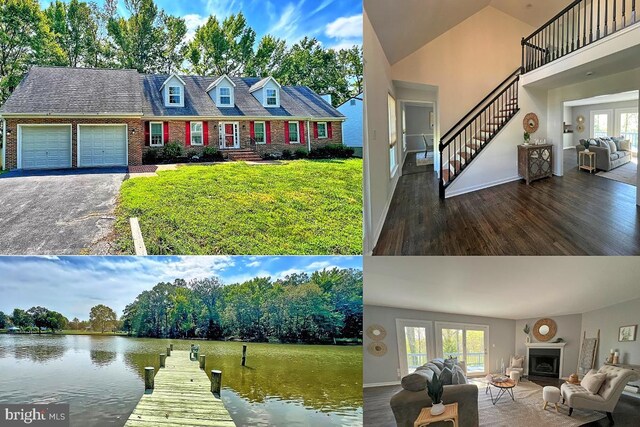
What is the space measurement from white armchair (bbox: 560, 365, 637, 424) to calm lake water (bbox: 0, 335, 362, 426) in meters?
1.56

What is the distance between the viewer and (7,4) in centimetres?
498

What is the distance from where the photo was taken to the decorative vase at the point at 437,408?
3848 mm

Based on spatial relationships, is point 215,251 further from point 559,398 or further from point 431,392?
point 559,398

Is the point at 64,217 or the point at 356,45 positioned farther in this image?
the point at 64,217

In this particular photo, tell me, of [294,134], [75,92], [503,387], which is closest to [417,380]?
[503,387]

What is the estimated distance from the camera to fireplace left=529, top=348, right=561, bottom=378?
153 inches

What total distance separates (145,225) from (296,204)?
1.43m

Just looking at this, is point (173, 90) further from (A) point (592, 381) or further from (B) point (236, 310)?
(A) point (592, 381)

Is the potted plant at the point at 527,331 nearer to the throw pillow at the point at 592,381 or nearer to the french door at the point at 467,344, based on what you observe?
the french door at the point at 467,344

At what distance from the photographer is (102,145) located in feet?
16.3

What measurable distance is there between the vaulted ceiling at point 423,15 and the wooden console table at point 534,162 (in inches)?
30.6

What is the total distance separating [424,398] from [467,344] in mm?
Answer: 495

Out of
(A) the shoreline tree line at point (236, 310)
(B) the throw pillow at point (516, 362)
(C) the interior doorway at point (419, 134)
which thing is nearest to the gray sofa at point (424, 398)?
(B) the throw pillow at point (516, 362)

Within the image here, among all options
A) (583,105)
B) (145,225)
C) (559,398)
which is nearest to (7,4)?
(145,225)
